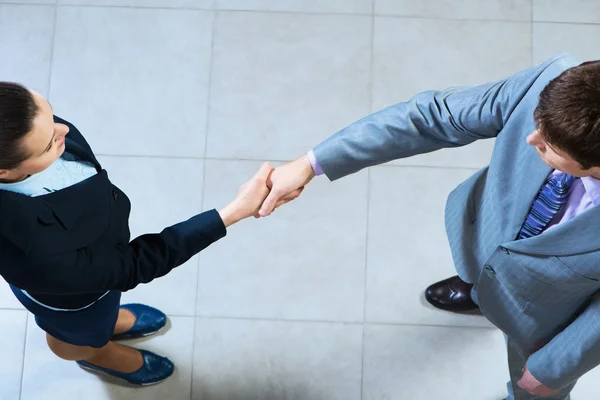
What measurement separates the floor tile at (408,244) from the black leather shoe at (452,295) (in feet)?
0.12

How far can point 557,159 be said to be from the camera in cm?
102

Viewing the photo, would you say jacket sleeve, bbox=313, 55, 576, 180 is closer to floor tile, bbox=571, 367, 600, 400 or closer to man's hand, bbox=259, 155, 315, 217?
man's hand, bbox=259, 155, 315, 217

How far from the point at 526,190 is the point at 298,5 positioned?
1.36 meters

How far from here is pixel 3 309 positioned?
2.06 m

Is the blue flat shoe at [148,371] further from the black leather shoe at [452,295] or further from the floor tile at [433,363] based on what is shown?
the black leather shoe at [452,295]

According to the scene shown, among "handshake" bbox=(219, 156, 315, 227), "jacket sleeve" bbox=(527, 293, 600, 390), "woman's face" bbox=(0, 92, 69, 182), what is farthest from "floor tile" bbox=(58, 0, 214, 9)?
"jacket sleeve" bbox=(527, 293, 600, 390)

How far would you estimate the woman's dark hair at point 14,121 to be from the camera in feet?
3.55

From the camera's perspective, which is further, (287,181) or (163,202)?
(163,202)

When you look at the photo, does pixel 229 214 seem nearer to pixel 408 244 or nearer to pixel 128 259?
pixel 128 259

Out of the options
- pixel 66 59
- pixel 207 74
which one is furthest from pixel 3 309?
Result: pixel 207 74

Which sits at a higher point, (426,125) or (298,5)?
(298,5)

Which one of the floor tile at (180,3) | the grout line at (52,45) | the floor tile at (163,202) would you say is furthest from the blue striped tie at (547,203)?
the grout line at (52,45)

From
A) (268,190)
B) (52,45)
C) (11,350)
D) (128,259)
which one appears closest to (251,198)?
(268,190)

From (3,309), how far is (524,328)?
5.11ft
